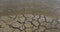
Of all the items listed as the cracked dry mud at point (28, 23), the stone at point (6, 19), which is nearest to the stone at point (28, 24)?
the cracked dry mud at point (28, 23)

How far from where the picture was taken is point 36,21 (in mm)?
1414

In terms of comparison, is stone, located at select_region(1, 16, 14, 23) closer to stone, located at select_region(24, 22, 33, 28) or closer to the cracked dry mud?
the cracked dry mud

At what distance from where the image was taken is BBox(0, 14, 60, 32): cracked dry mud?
1.33 metres

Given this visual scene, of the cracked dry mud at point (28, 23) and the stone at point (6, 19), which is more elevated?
the stone at point (6, 19)

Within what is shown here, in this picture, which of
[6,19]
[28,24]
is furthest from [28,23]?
[6,19]

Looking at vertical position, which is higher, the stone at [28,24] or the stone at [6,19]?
the stone at [6,19]

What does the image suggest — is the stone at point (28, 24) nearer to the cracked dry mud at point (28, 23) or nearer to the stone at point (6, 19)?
the cracked dry mud at point (28, 23)

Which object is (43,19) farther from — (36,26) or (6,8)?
(6,8)

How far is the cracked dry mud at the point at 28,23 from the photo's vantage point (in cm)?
133

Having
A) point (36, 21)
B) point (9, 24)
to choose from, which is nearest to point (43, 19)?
point (36, 21)

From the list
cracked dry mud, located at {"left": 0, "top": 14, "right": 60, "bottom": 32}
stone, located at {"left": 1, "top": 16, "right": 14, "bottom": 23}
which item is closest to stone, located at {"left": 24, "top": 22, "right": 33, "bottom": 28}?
cracked dry mud, located at {"left": 0, "top": 14, "right": 60, "bottom": 32}

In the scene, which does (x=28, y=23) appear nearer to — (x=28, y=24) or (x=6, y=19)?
(x=28, y=24)

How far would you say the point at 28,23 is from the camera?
4.56 feet

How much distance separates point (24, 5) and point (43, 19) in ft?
0.93
